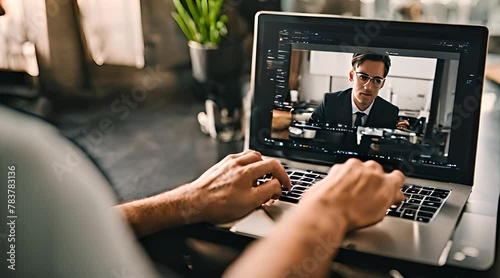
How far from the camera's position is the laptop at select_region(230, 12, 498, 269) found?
860mm

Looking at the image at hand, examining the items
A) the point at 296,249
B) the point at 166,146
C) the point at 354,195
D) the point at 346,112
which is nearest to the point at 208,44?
the point at 166,146

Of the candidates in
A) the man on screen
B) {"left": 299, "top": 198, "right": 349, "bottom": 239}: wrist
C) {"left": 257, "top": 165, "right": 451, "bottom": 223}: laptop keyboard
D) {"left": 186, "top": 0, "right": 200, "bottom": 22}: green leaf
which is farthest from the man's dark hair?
{"left": 186, "top": 0, "right": 200, "bottom": 22}: green leaf

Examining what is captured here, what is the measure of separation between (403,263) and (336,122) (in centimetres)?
34

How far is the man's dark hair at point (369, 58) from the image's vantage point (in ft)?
3.12

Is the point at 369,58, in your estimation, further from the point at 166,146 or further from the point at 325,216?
the point at 166,146

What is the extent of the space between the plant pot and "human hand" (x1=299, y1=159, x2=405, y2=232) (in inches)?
22.4

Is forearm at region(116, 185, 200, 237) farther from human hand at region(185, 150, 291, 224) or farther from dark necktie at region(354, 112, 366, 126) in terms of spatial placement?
dark necktie at region(354, 112, 366, 126)

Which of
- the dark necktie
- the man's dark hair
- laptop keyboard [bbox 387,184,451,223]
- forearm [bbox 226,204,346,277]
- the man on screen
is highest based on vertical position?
the man's dark hair

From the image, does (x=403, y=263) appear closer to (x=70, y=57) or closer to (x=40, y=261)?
(x=40, y=261)

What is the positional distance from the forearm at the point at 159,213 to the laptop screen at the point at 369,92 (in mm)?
267

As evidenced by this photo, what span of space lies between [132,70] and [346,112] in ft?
2.30

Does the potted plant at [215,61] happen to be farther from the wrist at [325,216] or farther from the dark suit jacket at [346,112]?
the wrist at [325,216]

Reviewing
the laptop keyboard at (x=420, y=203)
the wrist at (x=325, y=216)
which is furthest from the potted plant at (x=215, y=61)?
the wrist at (x=325, y=216)

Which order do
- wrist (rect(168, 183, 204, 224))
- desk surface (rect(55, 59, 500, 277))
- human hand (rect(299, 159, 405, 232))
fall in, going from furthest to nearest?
desk surface (rect(55, 59, 500, 277)) → wrist (rect(168, 183, 204, 224)) → human hand (rect(299, 159, 405, 232))
